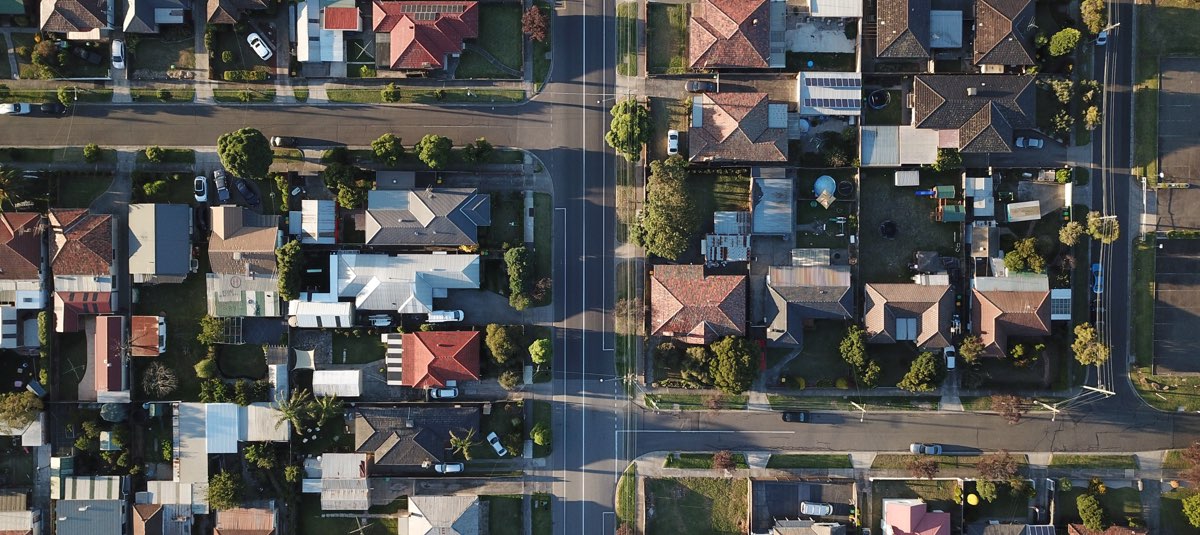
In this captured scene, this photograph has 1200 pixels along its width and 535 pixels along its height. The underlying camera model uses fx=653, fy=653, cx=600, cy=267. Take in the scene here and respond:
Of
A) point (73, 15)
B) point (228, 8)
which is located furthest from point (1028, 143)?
point (73, 15)

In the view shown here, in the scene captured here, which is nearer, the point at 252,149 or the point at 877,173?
the point at 252,149

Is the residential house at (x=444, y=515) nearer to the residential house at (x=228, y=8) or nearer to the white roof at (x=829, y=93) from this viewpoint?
the residential house at (x=228, y=8)

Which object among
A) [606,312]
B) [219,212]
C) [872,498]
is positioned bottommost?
[872,498]

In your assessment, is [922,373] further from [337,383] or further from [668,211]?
[337,383]

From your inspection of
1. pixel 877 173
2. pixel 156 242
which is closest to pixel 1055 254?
pixel 877 173

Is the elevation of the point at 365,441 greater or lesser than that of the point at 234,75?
lesser

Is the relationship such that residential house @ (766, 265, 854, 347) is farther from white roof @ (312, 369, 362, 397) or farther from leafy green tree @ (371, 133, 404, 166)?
white roof @ (312, 369, 362, 397)

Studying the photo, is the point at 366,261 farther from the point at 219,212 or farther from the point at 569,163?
the point at 569,163

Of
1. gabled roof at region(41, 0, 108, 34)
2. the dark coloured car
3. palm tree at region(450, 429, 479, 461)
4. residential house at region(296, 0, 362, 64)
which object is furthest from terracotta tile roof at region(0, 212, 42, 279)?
palm tree at region(450, 429, 479, 461)

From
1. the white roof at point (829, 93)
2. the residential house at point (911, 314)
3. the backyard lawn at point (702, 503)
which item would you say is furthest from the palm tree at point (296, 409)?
the white roof at point (829, 93)
